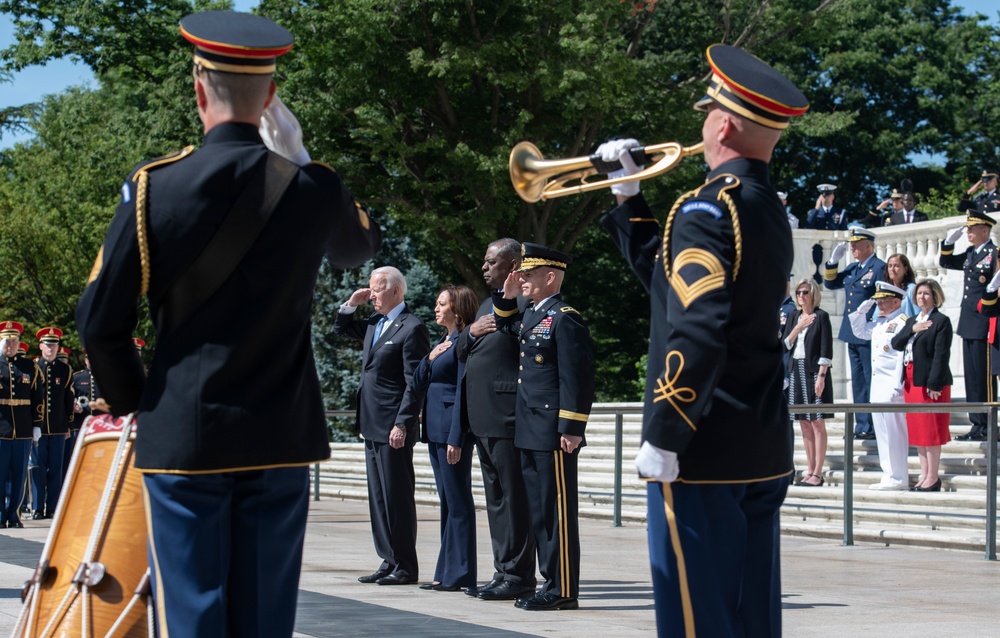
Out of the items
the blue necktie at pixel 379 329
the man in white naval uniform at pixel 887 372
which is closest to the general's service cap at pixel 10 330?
the blue necktie at pixel 379 329

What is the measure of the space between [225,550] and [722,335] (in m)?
1.48

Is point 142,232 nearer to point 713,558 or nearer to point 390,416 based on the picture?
point 713,558

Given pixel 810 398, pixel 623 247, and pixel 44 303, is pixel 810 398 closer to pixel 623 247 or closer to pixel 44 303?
pixel 623 247

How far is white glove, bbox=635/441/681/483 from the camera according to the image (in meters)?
4.02

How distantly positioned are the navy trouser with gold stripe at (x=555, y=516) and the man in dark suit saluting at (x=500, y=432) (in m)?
0.26

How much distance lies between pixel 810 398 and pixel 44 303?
2480 centimetres

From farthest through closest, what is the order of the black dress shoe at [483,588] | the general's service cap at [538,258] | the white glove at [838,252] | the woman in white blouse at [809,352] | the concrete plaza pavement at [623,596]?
the white glove at [838,252]
the woman in white blouse at [809,352]
the black dress shoe at [483,588]
the general's service cap at [538,258]
the concrete plaza pavement at [623,596]

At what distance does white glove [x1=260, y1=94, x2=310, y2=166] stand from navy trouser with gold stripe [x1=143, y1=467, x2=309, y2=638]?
944 millimetres

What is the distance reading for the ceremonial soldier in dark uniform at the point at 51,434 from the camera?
16547 mm

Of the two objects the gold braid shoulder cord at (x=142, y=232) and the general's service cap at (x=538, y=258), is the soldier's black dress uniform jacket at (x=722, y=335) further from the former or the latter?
the general's service cap at (x=538, y=258)

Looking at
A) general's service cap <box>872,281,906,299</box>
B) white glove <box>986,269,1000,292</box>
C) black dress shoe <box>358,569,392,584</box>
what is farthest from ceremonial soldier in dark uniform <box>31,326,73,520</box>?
white glove <box>986,269,1000,292</box>

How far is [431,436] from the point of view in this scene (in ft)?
30.3

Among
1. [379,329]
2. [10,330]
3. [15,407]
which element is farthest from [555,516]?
[10,330]

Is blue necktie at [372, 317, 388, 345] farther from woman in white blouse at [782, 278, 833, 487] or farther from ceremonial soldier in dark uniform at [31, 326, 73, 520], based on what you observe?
ceremonial soldier in dark uniform at [31, 326, 73, 520]
